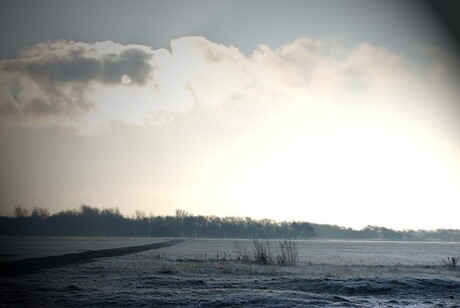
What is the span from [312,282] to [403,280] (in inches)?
210

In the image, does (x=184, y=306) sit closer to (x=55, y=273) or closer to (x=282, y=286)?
(x=282, y=286)

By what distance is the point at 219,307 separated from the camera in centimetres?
1731

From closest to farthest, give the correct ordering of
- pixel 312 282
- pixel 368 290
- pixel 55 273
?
pixel 368 290
pixel 312 282
pixel 55 273

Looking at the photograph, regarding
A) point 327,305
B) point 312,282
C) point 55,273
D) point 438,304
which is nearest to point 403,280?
point 312,282

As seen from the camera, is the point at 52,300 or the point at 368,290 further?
the point at 368,290

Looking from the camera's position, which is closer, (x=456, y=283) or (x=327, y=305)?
(x=327, y=305)

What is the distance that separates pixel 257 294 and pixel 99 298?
689cm

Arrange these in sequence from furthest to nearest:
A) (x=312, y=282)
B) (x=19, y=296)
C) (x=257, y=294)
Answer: (x=312, y=282)
(x=257, y=294)
(x=19, y=296)

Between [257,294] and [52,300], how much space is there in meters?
8.71

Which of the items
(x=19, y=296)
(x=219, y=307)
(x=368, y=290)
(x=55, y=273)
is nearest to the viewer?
(x=219, y=307)

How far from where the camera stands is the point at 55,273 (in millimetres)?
28516

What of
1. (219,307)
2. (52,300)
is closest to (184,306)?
(219,307)

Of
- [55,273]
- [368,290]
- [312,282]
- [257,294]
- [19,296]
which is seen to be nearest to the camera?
[19,296]

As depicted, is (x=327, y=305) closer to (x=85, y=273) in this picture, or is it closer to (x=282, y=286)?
(x=282, y=286)
